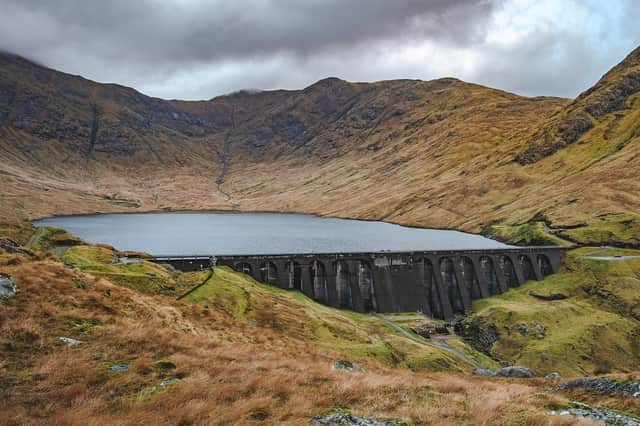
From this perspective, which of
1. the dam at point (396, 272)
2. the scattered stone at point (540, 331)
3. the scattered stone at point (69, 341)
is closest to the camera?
the scattered stone at point (69, 341)

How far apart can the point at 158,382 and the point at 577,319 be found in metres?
78.5

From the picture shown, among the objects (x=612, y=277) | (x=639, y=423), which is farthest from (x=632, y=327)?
(x=639, y=423)

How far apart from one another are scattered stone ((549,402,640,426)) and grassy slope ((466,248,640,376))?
52.7 m

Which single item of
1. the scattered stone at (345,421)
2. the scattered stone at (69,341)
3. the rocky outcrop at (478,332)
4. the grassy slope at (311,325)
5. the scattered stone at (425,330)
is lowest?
the rocky outcrop at (478,332)

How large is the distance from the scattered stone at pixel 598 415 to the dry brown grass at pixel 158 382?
34.5 inches

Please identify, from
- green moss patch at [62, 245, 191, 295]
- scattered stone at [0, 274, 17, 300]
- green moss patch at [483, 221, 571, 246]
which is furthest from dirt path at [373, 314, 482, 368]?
green moss patch at [483, 221, 571, 246]

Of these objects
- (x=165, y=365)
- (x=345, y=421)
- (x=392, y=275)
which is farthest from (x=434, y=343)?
(x=345, y=421)

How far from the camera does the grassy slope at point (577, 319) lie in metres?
65.2

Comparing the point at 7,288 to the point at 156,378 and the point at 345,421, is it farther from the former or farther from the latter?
the point at 345,421

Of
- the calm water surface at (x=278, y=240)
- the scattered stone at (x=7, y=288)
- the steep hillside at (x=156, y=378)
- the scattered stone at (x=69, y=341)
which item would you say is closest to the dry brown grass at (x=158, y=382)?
the steep hillside at (x=156, y=378)

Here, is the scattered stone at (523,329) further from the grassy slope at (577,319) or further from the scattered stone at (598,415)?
the scattered stone at (598,415)

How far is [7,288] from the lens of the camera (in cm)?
2159

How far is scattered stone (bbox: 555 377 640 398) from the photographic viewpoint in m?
19.7

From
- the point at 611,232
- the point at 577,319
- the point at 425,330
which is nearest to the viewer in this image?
the point at 425,330
